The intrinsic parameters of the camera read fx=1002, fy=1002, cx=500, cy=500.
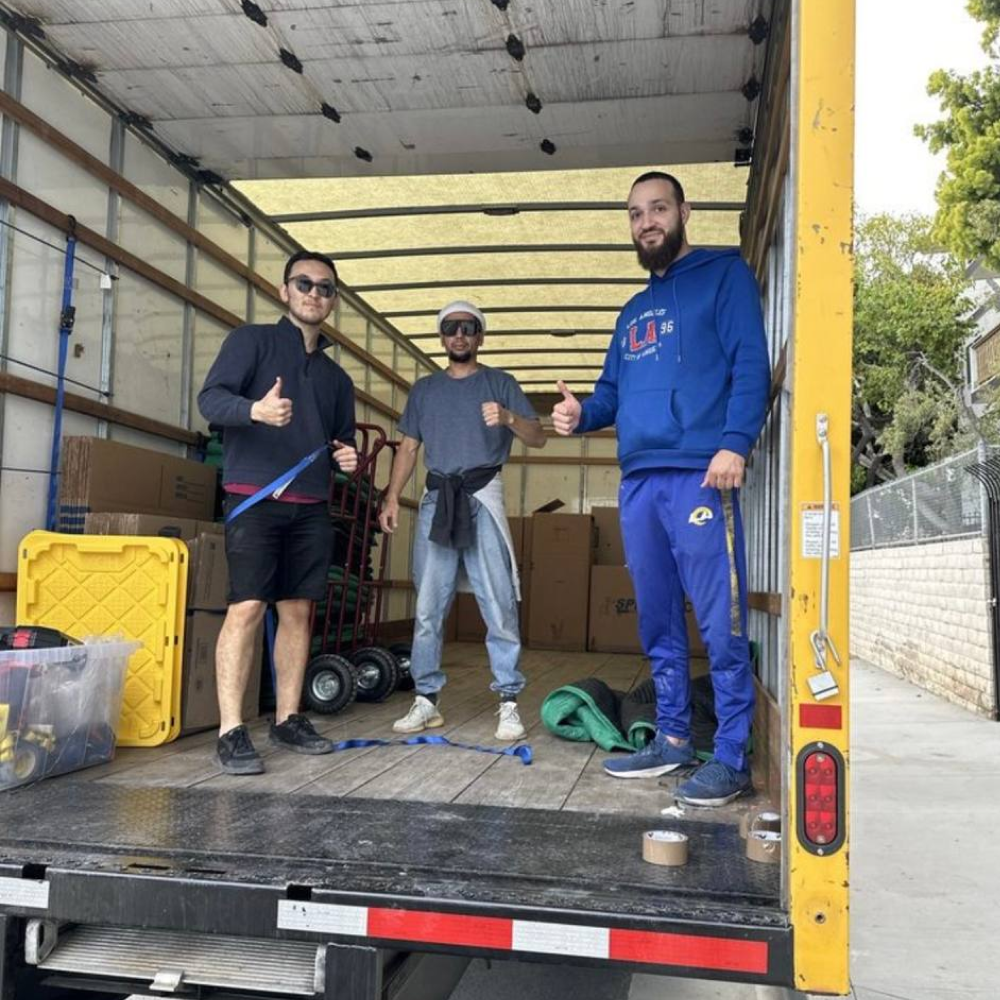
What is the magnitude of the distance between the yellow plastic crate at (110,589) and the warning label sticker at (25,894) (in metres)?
1.59

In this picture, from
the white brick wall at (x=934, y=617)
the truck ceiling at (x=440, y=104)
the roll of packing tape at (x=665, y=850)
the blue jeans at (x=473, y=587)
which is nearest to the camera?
the roll of packing tape at (x=665, y=850)

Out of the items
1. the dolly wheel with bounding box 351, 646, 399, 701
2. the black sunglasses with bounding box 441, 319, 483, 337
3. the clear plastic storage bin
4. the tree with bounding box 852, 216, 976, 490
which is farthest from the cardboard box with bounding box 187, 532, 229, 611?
the tree with bounding box 852, 216, 976, 490

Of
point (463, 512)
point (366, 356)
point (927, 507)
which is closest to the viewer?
point (463, 512)

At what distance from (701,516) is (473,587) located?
1451mm

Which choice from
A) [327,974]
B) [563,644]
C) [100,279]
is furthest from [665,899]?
[563,644]

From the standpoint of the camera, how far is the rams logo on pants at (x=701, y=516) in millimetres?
2842

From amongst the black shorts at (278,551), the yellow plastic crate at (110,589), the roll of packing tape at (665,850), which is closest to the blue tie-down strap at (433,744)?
the black shorts at (278,551)

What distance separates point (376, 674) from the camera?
4.88m

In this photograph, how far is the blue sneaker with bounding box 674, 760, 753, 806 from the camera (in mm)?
2584

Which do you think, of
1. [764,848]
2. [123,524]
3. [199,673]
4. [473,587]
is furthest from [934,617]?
[764,848]

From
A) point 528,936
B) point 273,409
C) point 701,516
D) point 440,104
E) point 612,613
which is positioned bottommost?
point 528,936

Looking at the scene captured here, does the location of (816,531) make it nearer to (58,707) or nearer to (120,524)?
(58,707)

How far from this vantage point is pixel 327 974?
5.98ft

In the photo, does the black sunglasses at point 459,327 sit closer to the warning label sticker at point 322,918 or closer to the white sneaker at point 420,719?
the white sneaker at point 420,719
